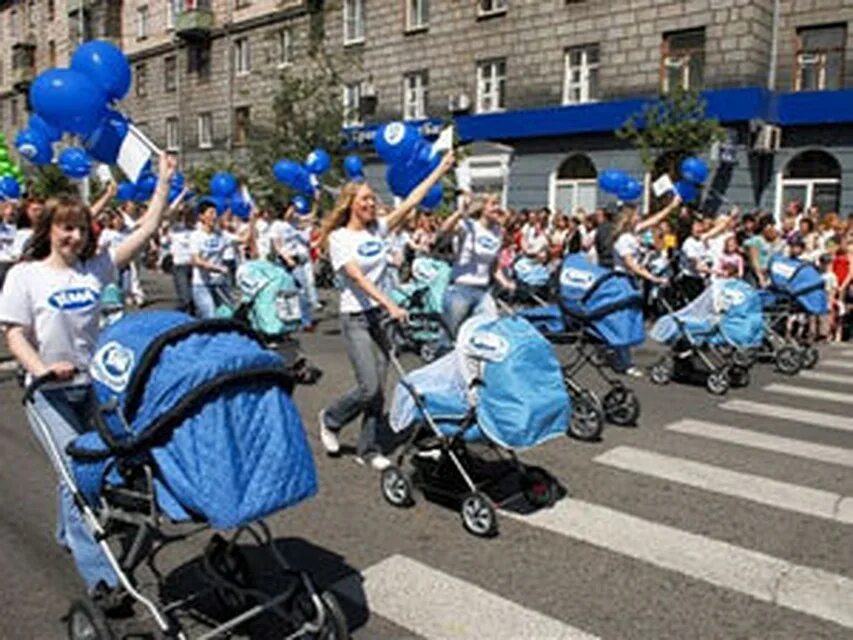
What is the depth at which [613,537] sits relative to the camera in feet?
16.7

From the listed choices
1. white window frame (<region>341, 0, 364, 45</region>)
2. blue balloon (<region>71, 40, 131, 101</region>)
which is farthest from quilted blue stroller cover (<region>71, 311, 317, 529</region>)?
white window frame (<region>341, 0, 364, 45</region>)

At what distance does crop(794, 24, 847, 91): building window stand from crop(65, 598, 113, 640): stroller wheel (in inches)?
903

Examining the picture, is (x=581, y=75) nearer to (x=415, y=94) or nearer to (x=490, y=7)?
(x=490, y=7)

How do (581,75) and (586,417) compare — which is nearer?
(586,417)

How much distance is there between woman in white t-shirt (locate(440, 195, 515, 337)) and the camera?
7852 millimetres

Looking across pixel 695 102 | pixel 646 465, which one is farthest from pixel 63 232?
pixel 695 102

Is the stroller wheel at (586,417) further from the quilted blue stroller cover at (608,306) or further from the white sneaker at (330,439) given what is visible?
the white sneaker at (330,439)

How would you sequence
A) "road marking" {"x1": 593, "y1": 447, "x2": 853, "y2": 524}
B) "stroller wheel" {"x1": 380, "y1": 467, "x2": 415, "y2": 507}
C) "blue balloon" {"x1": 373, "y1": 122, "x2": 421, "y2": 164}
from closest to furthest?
"stroller wheel" {"x1": 380, "y1": 467, "x2": 415, "y2": 507}, "road marking" {"x1": 593, "y1": 447, "x2": 853, "y2": 524}, "blue balloon" {"x1": 373, "y1": 122, "x2": 421, "y2": 164}

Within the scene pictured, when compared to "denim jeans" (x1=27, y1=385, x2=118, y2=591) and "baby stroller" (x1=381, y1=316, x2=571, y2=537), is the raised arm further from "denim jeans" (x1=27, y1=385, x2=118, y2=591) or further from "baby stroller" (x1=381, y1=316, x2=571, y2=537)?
"baby stroller" (x1=381, y1=316, x2=571, y2=537)

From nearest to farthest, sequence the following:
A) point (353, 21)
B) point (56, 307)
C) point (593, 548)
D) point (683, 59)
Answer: point (56, 307) < point (593, 548) < point (683, 59) < point (353, 21)

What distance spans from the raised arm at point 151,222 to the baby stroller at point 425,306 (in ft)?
21.9

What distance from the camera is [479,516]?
5066 mm

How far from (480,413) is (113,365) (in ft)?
7.53

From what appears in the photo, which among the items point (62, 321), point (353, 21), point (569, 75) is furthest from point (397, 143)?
point (353, 21)
